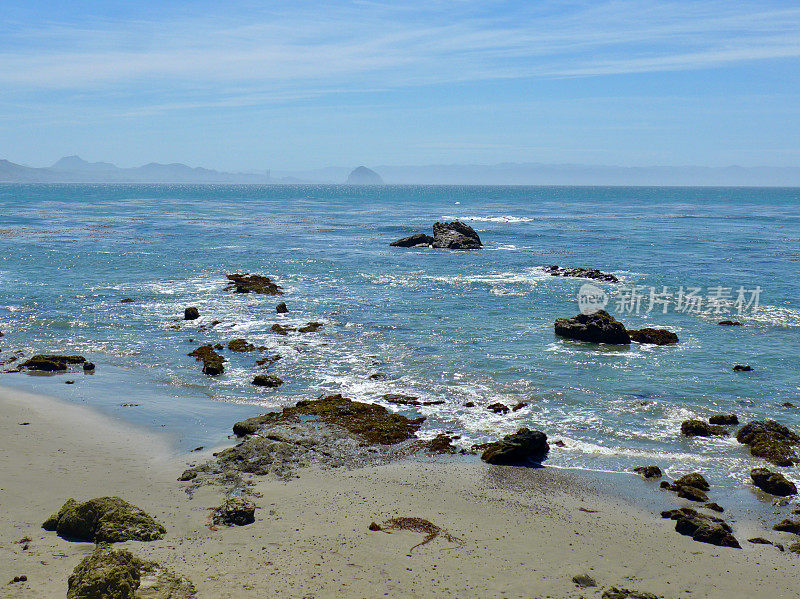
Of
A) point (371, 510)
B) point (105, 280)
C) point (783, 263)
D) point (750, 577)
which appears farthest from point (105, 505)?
point (783, 263)

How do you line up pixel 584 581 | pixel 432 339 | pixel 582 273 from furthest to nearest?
pixel 582 273 < pixel 432 339 < pixel 584 581

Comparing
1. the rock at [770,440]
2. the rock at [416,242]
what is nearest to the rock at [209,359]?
the rock at [770,440]

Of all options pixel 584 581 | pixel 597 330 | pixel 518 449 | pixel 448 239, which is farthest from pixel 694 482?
pixel 448 239

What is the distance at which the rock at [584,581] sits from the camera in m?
12.4

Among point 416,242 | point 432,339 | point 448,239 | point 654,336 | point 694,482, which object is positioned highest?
point 448,239

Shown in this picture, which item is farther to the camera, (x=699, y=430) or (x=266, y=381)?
(x=266, y=381)

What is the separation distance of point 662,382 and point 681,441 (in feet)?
18.9

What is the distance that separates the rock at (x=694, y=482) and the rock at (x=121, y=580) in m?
11.9

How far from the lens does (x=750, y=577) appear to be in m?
12.9

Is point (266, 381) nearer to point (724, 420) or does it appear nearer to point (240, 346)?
point (240, 346)

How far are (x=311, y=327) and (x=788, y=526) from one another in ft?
76.1

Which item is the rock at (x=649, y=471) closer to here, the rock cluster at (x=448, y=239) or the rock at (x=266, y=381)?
the rock at (x=266, y=381)

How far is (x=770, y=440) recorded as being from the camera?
1950cm

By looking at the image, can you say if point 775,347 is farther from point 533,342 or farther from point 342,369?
point 342,369
